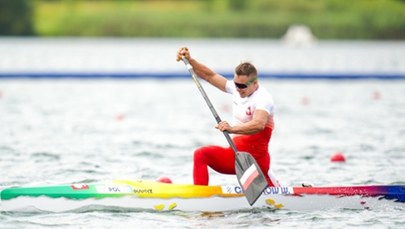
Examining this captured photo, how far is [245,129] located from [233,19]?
277 feet

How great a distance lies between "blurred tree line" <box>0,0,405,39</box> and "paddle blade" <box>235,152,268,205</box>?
79582 millimetres

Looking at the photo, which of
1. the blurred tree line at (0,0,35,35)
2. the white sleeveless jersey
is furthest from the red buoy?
the blurred tree line at (0,0,35,35)

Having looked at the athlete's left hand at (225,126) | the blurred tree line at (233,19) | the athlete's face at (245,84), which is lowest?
the athlete's left hand at (225,126)

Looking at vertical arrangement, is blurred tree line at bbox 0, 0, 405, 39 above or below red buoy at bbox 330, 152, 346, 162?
above

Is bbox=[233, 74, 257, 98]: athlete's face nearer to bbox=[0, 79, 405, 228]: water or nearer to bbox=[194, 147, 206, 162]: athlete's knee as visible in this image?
bbox=[194, 147, 206, 162]: athlete's knee

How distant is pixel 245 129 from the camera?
1071cm

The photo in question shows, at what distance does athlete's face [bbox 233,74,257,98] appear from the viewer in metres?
10.8

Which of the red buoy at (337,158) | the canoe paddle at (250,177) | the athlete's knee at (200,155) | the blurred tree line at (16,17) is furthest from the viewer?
the blurred tree line at (16,17)

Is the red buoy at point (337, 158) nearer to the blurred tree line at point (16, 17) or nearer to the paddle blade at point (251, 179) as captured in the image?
the paddle blade at point (251, 179)

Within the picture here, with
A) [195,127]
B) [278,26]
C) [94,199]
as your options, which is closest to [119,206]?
[94,199]

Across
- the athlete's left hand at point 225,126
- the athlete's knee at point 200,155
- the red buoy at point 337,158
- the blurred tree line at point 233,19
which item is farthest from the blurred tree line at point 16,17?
the athlete's left hand at point 225,126

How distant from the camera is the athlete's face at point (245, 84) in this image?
10766mm

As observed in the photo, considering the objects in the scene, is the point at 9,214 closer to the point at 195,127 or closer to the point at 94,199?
the point at 94,199

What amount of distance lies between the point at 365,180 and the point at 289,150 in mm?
3001
